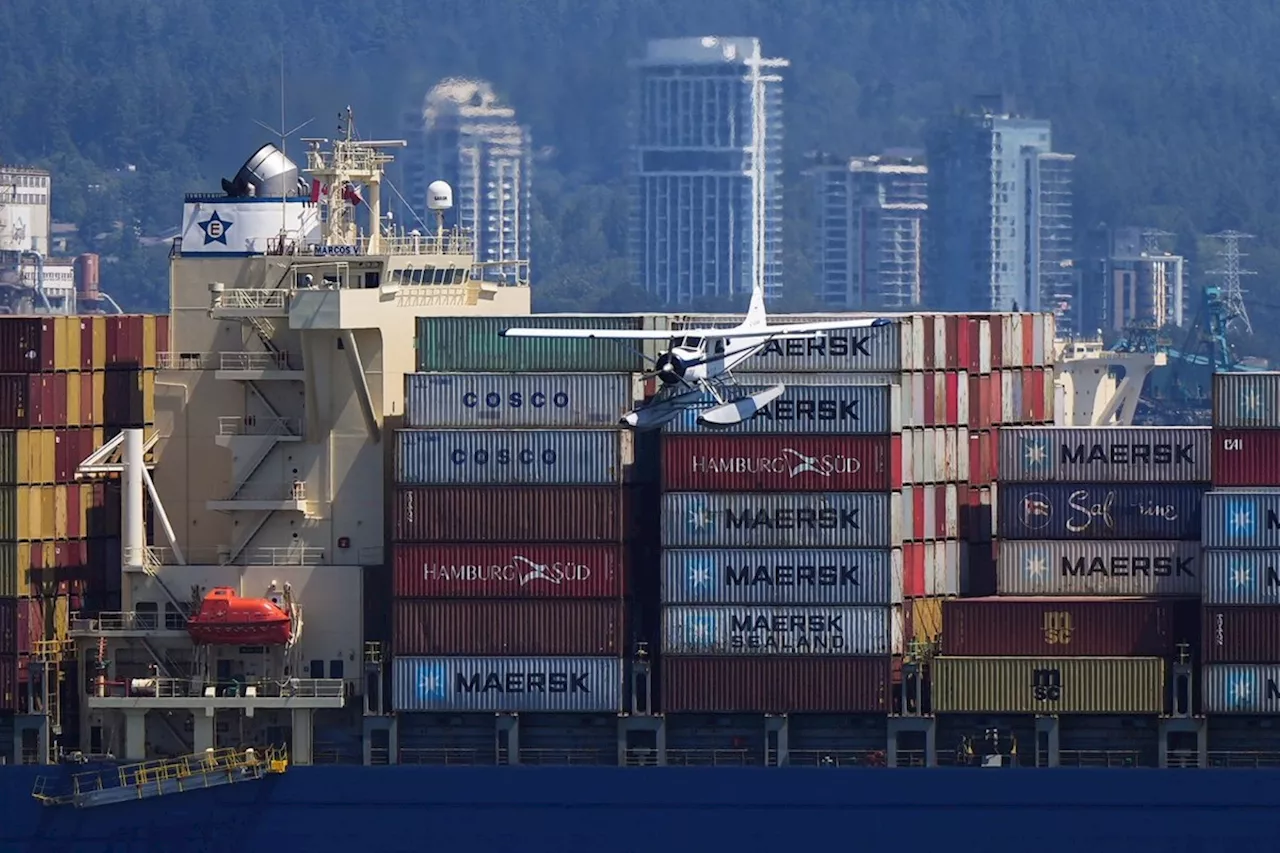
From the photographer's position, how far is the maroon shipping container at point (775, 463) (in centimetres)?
4956

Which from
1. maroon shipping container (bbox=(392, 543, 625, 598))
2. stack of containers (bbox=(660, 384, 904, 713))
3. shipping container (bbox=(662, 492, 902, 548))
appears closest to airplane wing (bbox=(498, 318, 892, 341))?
stack of containers (bbox=(660, 384, 904, 713))

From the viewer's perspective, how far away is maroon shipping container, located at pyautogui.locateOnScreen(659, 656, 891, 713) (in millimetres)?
49625

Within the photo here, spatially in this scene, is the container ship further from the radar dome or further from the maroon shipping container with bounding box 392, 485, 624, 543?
the radar dome

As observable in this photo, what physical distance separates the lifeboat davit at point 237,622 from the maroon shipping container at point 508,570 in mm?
2280

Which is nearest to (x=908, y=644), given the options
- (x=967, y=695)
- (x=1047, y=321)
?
(x=967, y=695)

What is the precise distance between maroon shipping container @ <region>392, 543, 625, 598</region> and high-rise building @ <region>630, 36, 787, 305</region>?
3310 inches

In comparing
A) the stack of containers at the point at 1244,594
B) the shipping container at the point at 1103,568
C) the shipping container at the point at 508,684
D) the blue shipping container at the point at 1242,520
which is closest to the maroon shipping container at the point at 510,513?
the shipping container at the point at 508,684

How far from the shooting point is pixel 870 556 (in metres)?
49.5

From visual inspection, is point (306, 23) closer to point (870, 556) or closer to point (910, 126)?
point (910, 126)

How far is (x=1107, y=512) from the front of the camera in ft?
169

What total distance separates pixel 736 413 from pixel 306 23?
8358 centimetres

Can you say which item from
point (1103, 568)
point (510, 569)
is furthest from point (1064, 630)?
point (510, 569)

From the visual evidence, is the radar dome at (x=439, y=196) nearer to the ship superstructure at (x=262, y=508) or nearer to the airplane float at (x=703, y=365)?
the ship superstructure at (x=262, y=508)

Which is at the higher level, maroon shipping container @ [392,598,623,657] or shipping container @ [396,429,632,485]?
shipping container @ [396,429,632,485]
